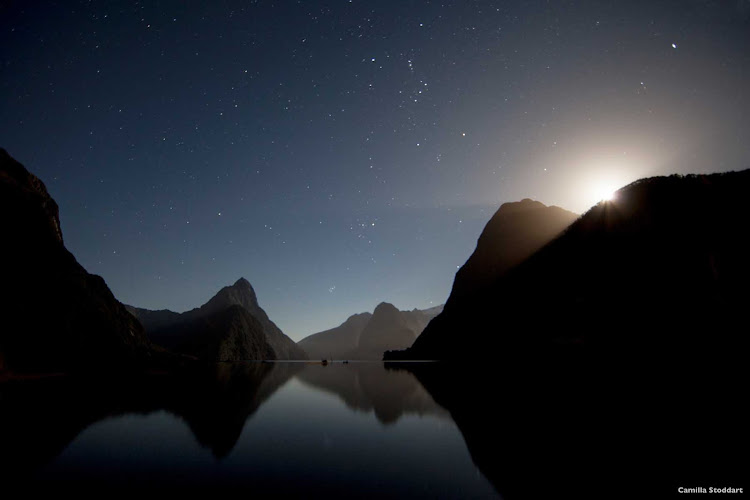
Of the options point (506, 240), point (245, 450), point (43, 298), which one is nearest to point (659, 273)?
point (245, 450)

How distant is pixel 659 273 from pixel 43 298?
93.6 meters

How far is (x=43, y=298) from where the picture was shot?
52.4 m

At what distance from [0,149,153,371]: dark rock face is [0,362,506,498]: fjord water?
152 feet

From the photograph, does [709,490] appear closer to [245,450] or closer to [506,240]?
[245,450]

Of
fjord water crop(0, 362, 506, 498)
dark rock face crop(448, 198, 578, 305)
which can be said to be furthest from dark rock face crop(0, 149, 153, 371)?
dark rock face crop(448, 198, 578, 305)

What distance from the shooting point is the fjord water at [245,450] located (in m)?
7.01

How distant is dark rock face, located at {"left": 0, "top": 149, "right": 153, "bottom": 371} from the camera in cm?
4725

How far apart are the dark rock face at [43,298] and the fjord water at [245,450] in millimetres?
46306

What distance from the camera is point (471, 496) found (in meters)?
6.42

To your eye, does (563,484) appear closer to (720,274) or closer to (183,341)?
(720,274)

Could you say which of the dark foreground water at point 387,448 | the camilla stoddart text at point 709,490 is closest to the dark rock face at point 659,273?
the dark foreground water at point 387,448

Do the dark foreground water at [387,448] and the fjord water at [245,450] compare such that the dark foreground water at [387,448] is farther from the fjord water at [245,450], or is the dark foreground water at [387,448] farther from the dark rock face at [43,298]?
the dark rock face at [43,298]

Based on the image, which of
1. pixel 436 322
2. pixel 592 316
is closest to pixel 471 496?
pixel 592 316

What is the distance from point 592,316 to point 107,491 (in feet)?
183
